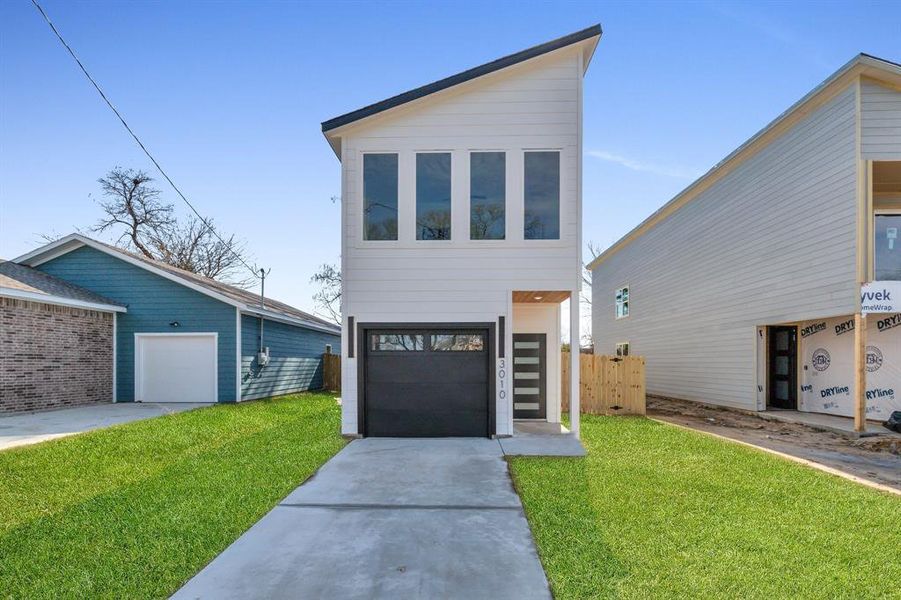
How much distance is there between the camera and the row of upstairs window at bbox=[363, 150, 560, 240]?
845 centimetres

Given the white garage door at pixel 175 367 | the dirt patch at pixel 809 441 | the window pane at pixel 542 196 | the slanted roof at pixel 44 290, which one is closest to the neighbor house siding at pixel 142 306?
the white garage door at pixel 175 367

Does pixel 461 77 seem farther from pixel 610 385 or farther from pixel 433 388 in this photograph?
pixel 610 385

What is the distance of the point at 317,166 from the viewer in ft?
50.0

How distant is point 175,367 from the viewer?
13.6 meters

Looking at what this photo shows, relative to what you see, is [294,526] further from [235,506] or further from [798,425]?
[798,425]

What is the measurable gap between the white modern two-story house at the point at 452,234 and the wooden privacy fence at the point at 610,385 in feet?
14.5

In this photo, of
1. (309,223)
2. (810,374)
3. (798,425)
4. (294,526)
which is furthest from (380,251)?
(309,223)

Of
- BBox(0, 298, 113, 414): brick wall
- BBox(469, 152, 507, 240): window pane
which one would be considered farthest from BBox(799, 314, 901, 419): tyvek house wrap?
BBox(0, 298, 113, 414): brick wall

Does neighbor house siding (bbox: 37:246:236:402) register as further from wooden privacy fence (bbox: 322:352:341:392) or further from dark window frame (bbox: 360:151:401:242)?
dark window frame (bbox: 360:151:401:242)

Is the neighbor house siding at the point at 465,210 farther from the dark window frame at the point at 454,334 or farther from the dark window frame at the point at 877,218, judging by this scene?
the dark window frame at the point at 877,218

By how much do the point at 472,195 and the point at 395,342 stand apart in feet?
9.09

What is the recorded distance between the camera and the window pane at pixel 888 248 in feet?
33.3

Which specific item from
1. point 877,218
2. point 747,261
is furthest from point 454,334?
point 877,218

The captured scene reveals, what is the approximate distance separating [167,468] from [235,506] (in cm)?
217
